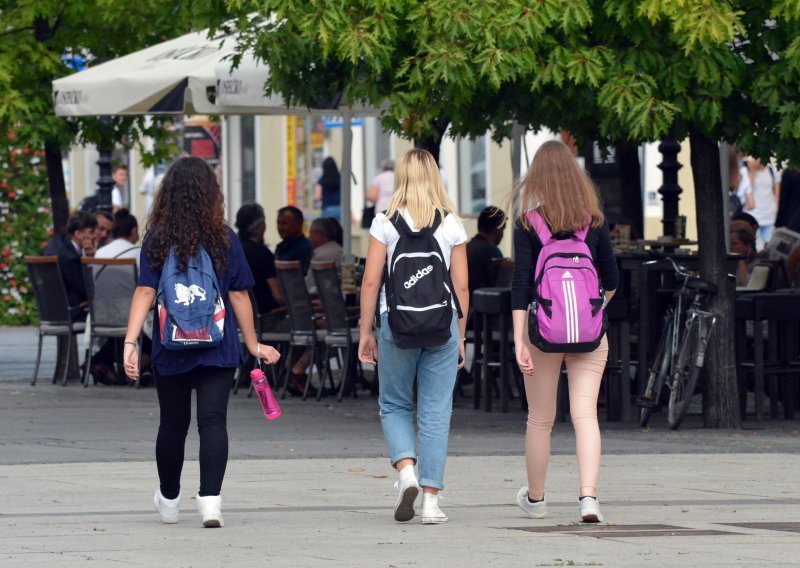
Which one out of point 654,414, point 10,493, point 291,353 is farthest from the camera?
point 291,353

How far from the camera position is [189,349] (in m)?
8.61

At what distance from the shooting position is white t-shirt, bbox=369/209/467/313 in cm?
889

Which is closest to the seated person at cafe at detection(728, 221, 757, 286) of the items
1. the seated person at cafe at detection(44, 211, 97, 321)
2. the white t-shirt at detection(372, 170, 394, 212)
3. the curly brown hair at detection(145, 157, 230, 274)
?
the seated person at cafe at detection(44, 211, 97, 321)

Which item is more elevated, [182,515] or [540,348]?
[540,348]

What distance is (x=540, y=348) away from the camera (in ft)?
28.8

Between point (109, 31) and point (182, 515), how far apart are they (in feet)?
32.1

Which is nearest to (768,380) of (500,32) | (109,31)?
(500,32)

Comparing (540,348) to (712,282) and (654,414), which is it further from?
(654,414)

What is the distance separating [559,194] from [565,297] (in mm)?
440

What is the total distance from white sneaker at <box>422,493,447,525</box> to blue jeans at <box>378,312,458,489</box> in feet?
0.31

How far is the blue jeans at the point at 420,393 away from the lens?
29.1ft

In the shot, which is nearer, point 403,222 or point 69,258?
point 403,222

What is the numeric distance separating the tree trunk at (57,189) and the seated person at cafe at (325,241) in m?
2.56

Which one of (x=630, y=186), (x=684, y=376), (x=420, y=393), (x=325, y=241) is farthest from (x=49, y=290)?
(x=420, y=393)
